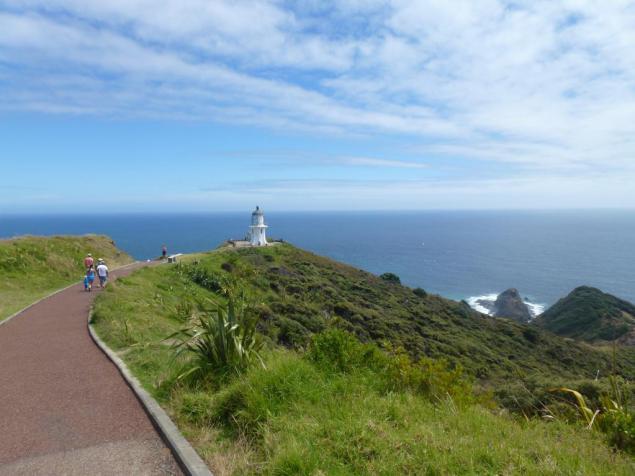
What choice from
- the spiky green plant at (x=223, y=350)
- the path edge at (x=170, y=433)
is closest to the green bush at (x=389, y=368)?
→ the spiky green plant at (x=223, y=350)

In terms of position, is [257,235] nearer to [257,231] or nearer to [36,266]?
[257,231]

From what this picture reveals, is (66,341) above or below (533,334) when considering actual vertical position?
above

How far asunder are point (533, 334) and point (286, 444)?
36.4 metres

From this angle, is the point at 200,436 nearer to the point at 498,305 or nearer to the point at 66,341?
the point at 66,341

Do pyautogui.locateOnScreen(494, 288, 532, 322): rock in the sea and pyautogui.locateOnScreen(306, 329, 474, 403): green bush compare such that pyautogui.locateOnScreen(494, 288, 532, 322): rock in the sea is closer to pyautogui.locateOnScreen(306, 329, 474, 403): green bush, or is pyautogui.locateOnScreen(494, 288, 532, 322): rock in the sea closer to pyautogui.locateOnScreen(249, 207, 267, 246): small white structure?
pyautogui.locateOnScreen(249, 207, 267, 246): small white structure

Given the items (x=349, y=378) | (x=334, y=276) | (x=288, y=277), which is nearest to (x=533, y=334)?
(x=334, y=276)

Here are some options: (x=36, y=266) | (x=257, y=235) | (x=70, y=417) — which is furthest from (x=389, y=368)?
(x=257, y=235)

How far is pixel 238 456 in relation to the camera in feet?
13.8

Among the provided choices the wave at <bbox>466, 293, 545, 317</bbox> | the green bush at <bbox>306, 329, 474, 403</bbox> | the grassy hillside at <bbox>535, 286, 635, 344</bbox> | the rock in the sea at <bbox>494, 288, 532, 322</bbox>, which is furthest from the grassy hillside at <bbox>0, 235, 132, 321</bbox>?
the wave at <bbox>466, 293, 545, 317</bbox>

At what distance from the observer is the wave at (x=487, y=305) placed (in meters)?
63.9

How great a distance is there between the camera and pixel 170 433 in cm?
477

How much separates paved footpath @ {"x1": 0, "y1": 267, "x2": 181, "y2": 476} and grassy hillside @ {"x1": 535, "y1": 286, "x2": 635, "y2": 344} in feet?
153

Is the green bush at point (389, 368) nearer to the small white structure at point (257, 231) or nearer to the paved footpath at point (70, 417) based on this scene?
the paved footpath at point (70, 417)

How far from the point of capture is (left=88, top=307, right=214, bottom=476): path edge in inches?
162
